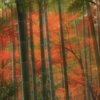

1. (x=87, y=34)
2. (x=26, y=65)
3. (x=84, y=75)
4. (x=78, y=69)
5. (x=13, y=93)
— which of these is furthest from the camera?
(x=87, y=34)

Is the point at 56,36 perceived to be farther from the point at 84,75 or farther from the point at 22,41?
the point at 22,41

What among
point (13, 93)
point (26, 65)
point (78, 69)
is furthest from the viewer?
point (78, 69)

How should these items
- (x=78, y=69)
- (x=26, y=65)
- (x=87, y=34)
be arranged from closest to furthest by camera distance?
(x=26, y=65), (x=78, y=69), (x=87, y=34)

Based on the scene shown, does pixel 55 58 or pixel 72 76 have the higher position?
pixel 55 58

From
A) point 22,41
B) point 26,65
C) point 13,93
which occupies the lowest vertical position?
point 13,93

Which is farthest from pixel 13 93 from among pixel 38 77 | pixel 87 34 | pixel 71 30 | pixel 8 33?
pixel 87 34

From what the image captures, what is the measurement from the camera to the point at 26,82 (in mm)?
3818

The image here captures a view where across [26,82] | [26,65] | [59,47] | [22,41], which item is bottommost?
[26,82]

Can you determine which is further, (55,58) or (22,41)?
(55,58)

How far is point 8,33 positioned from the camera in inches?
314

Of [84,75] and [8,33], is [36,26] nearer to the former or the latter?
[8,33]

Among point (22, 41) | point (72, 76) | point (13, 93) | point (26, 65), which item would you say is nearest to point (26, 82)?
point (26, 65)

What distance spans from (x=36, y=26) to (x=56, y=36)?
1.33 metres

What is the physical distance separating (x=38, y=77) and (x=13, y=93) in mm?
3549
